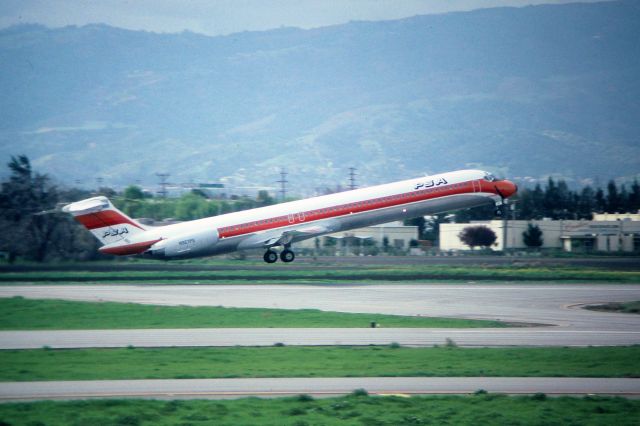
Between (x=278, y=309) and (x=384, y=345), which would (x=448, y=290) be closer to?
→ (x=278, y=309)

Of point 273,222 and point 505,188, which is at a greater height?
point 505,188

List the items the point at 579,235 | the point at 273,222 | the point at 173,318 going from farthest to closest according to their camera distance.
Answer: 1. the point at 579,235
2. the point at 273,222
3. the point at 173,318

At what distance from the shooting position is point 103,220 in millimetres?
53594

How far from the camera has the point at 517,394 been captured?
1980cm

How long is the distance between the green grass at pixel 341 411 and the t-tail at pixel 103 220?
36160 mm

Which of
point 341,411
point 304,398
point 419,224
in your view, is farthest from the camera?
point 419,224

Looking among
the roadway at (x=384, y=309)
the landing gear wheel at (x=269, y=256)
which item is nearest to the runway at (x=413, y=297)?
the roadway at (x=384, y=309)

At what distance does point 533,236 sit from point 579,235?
214 inches

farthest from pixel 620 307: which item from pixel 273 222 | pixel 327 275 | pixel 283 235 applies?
pixel 273 222

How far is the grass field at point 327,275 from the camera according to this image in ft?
184

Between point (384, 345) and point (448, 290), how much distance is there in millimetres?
21017

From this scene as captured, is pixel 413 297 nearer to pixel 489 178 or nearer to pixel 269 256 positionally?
pixel 269 256

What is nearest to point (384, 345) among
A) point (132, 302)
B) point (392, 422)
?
point (392, 422)

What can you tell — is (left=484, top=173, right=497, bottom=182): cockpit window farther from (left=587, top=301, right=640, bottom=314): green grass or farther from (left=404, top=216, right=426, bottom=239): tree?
(left=404, top=216, right=426, bottom=239): tree
